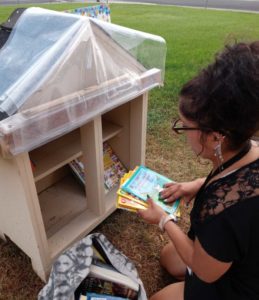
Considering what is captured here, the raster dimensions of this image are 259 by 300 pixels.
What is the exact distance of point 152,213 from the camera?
43.6 inches

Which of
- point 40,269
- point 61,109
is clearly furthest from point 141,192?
point 40,269

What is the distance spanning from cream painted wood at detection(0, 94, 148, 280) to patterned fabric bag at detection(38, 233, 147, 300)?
12cm

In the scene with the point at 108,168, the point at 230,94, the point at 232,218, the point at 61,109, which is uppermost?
the point at 230,94

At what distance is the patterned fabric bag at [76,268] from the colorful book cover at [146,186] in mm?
317

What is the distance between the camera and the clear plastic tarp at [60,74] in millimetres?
955

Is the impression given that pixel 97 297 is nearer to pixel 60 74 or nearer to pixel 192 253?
pixel 192 253

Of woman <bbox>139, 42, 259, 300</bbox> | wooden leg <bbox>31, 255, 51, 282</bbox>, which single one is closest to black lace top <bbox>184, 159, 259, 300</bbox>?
woman <bbox>139, 42, 259, 300</bbox>

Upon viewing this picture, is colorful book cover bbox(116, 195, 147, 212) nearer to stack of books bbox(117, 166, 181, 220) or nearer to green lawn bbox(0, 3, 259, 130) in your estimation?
stack of books bbox(117, 166, 181, 220)

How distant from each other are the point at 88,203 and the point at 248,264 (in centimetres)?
93

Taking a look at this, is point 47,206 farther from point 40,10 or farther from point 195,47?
point 195,47

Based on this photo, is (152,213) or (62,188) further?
(62,188)

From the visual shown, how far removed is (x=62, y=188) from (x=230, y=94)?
1335 mm

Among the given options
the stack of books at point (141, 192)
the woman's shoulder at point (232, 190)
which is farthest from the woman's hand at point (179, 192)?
the woman's shoulder at point (232, 190)

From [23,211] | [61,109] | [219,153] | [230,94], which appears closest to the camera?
[230,94]
